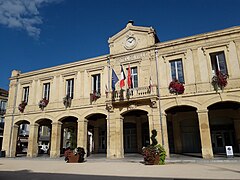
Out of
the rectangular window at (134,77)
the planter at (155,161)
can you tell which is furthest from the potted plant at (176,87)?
the planter at (155,161)

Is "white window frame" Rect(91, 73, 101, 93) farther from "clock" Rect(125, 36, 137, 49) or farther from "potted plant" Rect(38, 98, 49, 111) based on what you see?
"potted plant" Rect(38, 98, 49, 111)

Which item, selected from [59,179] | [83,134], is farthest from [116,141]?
[59,179]

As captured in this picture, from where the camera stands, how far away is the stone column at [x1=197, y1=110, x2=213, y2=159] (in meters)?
12.0

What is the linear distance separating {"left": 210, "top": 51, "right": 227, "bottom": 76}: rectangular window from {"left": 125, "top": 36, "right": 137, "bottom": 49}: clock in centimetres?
554

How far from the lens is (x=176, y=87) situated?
13.3 meters

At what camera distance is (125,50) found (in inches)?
625

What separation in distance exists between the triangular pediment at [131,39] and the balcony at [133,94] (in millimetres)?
3475

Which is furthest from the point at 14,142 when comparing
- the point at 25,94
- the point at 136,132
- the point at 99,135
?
the point at 136,132

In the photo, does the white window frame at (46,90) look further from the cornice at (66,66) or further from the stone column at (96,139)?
the stone column at (96,139)

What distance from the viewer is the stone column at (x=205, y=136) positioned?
11991mm

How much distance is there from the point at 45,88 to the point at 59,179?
44.1 ft

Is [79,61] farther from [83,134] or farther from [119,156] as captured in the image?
[119,156]

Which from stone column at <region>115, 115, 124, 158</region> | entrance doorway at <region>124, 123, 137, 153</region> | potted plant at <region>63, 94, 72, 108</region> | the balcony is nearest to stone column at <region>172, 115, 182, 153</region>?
entrance doorway at <region>124, 123, 137, 153</region>

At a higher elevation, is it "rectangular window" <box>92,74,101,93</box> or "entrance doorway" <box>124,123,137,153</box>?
"rectangular window" <box>92,74,101,93</box>
